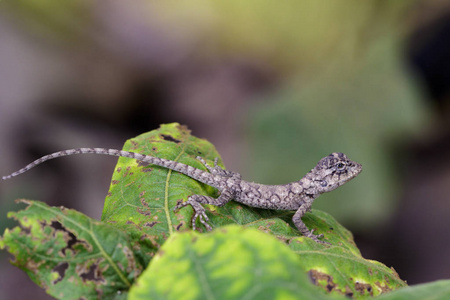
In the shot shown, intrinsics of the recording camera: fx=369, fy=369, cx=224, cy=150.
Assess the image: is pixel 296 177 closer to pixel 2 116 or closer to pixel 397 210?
pixel 397 210

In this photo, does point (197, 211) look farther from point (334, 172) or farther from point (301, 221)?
point (334, 172)

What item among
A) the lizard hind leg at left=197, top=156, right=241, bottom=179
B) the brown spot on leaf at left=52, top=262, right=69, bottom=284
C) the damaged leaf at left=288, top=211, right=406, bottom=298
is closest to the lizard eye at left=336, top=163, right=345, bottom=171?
the lizard hind leg at left=197, top=156, right=241, bottom=179

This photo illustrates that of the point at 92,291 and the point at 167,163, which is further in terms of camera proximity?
the point at 167,163

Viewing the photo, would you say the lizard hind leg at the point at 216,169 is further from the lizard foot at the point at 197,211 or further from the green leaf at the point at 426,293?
the green leaf at the point at 426,293

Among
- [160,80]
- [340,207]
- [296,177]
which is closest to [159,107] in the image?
[160,80]

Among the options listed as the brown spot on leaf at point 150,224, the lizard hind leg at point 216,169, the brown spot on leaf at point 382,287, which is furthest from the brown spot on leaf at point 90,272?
the lizard hind leg at point 216,169
